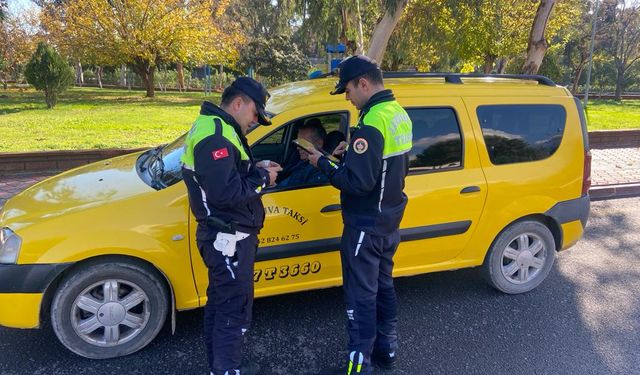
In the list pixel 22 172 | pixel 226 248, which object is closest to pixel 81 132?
pixel 22 172

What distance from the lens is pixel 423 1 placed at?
12125 millimetres

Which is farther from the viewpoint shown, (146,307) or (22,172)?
(22,172)

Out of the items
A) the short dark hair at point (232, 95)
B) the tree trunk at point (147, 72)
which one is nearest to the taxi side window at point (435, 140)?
the short dark hair at point (232, 95)

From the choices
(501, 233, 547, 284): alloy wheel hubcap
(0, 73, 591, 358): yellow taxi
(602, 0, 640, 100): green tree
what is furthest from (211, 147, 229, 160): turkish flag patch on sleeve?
(602, 0, 640, 100): green tree

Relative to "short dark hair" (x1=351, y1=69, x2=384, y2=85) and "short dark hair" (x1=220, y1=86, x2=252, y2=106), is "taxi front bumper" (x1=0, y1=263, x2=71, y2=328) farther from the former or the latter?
"short dark hair" (x1=351, y1=69, x2=384, y2=85)

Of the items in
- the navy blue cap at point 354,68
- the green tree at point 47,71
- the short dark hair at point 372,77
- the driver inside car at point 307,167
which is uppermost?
the green tree at point 47,71

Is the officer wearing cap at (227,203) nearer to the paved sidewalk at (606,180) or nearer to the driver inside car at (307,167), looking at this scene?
the driver inside car at (307,167)

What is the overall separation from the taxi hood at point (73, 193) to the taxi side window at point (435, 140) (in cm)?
189

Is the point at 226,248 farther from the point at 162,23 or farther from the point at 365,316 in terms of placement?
the point at 162,23

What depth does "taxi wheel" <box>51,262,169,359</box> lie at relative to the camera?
2.76 meters

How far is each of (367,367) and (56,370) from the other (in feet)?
6.27

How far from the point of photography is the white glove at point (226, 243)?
239 cm

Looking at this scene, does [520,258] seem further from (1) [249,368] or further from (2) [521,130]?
(1) [249,368]

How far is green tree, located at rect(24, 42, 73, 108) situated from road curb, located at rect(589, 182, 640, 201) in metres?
15.3
